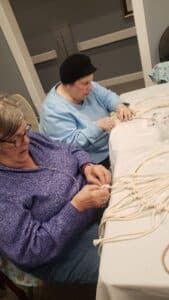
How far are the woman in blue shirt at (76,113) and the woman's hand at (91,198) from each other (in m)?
0.52

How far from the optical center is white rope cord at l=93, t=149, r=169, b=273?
0.84 meters

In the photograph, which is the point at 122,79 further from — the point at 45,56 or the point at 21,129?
the point at 21,129

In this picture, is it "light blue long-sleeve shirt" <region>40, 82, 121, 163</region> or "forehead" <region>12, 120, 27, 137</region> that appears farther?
"light blue long-sleeve shirt" <region>40, 82, 121, 163</region>

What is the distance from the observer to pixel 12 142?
1.02 m

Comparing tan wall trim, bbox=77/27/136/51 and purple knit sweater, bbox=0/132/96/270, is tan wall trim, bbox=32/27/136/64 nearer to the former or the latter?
tan wall trim, bbox=77/27/136/51

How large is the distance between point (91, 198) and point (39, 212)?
0.21m

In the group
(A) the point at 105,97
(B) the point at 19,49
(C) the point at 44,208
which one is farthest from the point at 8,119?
(B) the point at 19,49

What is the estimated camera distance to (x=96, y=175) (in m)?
1.25

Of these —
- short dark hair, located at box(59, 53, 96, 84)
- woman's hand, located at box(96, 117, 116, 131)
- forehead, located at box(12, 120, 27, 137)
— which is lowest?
woman's hand, located at box(96, 117, 116, 131)

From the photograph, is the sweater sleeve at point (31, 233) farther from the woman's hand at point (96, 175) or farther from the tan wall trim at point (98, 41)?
the tan wall trim at point (98, 41)

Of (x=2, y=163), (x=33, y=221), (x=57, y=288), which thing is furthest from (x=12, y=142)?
(x=57, y=288)

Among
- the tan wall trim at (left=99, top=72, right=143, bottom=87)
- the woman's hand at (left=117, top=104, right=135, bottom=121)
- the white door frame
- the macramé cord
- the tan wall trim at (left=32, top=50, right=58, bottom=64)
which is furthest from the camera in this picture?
the tan wall trim at (left=99, top=72, right=143, bottom=87)

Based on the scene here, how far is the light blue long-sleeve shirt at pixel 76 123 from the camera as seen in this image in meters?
1.54

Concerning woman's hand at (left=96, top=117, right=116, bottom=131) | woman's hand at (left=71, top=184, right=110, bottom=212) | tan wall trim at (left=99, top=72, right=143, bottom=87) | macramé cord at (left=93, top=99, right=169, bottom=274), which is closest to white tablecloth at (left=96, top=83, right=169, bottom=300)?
macramé cord at (left=93, top=99, right=169, bottom=274)
